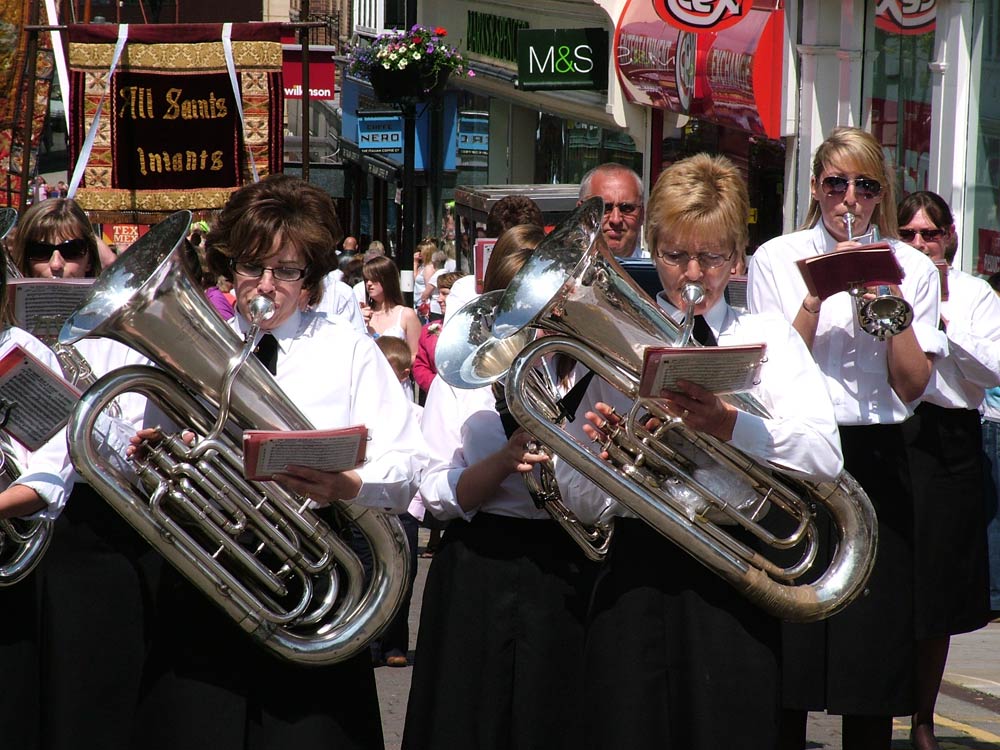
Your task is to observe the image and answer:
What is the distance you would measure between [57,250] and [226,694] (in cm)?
214

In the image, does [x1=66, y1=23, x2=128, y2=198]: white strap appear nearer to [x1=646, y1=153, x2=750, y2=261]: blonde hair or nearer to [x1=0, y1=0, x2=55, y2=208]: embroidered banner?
[x1=0, y1=0, x2=55, y2=208]: embroidered banner

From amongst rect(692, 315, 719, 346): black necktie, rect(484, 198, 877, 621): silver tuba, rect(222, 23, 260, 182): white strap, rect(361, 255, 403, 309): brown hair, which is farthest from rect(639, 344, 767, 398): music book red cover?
rect(222, 23, 260, 182): white strap

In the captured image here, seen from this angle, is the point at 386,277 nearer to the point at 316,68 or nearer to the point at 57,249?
the point at 57,249

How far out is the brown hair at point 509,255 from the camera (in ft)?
12.6

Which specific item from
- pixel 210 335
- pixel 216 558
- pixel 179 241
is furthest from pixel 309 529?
pixel 179 241

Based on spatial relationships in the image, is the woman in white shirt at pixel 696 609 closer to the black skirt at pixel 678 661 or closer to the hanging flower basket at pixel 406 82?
the black skirt at pixel 678 661

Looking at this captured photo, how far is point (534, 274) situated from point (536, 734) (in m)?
1.19

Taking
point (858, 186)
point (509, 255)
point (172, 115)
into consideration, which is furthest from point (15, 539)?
point (172, 115)

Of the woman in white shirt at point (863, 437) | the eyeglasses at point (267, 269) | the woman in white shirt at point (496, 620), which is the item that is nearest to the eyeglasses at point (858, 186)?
the woman in white shirt at point (863, 437)

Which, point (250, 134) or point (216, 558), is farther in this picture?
point (250, 134)

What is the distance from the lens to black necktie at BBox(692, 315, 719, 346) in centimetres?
339

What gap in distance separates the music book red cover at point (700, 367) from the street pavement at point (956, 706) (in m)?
2.79

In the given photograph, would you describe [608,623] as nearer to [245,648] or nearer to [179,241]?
[245,648]

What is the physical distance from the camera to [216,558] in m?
3.19
